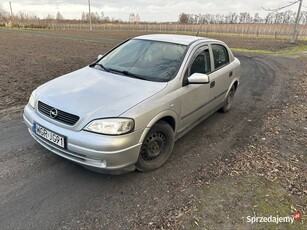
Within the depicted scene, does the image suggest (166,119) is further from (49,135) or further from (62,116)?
(49,135)

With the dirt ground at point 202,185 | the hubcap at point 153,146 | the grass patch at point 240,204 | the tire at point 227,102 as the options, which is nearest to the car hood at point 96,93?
the hubcap at point 153,146

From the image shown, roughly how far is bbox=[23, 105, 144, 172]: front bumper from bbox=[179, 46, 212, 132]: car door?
1.07 m

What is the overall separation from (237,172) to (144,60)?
2189mm

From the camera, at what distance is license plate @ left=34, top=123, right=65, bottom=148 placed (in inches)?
108

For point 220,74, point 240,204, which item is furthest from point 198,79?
point 240,204

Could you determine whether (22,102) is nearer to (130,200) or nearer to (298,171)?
(130,200)

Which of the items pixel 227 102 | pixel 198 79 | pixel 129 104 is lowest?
pixel 227 102

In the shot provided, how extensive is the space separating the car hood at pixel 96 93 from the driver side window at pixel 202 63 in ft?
2.50

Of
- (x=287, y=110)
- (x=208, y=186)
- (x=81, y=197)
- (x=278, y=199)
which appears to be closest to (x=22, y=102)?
(x=81, y=197)

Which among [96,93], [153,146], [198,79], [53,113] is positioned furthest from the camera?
[198,79]

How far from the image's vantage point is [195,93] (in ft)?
12.2

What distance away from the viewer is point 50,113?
2869 millimetres

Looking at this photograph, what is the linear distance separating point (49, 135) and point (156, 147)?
4.54 feet

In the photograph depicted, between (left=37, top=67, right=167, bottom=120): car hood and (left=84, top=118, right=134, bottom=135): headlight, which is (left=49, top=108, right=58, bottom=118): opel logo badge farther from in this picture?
(left=84, top=118, right=134, bottom=135): headlight
